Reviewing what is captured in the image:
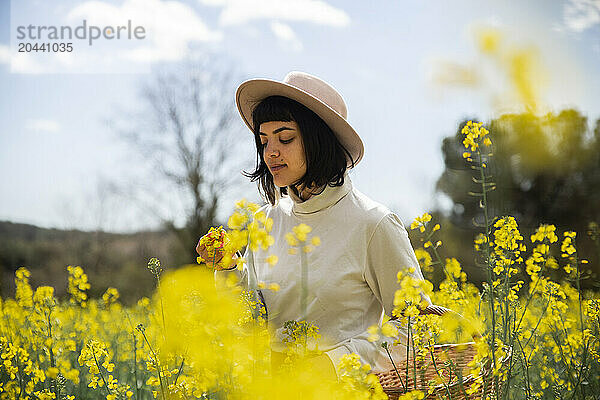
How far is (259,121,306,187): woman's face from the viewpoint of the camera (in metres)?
1.92

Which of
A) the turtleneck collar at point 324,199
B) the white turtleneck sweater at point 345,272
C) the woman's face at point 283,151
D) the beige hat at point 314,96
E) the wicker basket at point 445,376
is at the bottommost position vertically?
the wicker basket at point 445,376

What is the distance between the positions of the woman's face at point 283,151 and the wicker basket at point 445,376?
645 millimetres

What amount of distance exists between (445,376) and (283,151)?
85 centimetres

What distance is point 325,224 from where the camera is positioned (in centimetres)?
196

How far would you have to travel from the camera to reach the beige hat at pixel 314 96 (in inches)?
77.0

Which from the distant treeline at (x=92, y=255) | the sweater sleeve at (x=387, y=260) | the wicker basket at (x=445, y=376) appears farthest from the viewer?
the distant treeline at (x=92, y=255)

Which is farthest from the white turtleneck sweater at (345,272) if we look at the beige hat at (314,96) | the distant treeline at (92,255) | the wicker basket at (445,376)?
the distant treeline at (92,255)

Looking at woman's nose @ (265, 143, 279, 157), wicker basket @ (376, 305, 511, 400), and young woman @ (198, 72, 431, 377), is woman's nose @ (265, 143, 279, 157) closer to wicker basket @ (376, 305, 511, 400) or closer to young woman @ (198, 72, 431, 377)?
young woman @ (198, 72, 431, 377)

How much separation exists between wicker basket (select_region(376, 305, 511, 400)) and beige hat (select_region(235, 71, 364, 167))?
73cm

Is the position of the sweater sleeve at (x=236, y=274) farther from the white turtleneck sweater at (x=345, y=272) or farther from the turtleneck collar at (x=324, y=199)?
the turtleneck collar at (x=324, y=199)

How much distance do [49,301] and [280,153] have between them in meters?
0.98

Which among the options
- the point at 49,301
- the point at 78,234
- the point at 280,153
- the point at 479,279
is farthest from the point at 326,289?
the point at 78,234

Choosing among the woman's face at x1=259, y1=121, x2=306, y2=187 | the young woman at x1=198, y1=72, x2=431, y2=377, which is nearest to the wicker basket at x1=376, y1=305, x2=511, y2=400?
the young woman at x1=198, y1=72, x2=431, y2=377

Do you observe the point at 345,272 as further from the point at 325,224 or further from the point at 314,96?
the point at 314,96
